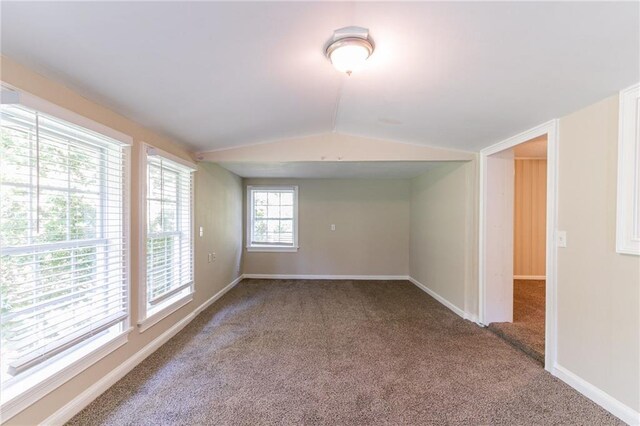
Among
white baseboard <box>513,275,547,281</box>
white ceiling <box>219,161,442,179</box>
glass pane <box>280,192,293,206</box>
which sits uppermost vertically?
white ceiling <box>219,161,442,179</box>

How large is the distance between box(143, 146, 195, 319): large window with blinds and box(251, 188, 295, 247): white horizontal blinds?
2363 millimetres

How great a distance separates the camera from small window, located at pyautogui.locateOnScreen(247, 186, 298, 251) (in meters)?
5.66

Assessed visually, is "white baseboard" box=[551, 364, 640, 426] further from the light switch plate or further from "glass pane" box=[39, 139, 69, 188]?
"glass pane" box=[39, 139, 69, 188]

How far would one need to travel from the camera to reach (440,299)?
414 centimetres

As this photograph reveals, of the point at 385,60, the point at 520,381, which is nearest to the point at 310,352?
the point at 520,381

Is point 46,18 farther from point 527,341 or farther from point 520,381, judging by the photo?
point 527,341

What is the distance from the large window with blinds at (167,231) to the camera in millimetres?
2645

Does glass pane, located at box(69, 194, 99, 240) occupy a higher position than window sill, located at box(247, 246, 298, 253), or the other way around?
glass pane, located at box(69, 194, 99, 240)

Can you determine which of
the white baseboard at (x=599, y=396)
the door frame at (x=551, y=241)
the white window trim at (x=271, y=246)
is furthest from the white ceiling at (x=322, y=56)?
the white window trim at (x=271, y=246)

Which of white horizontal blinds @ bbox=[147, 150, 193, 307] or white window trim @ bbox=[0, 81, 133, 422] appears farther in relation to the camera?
white horizontal blinds @ bbox=[147, 150, 193, 307]

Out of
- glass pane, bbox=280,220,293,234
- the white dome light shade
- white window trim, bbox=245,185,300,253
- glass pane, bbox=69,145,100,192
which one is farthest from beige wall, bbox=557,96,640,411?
glass pane, bbox=280,220,293,234

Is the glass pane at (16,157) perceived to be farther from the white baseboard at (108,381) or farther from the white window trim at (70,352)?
the white baseboard at (108,381)

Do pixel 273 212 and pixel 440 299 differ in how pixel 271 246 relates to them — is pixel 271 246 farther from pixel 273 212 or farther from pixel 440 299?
pixel 440 299

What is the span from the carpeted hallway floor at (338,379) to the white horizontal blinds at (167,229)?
0.57 meters
